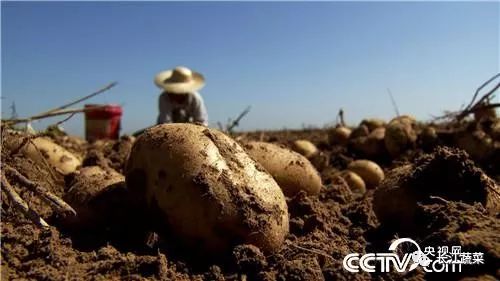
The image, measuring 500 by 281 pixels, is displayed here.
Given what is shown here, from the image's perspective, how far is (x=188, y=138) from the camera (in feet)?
7.28

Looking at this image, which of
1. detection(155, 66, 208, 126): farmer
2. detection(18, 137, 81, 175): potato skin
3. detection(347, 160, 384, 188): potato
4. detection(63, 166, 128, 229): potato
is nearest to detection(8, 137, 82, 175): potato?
detection(18, 137, 81, 175): potato skin

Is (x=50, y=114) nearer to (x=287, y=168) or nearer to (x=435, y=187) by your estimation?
(x=287, y=168)

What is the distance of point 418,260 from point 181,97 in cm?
580

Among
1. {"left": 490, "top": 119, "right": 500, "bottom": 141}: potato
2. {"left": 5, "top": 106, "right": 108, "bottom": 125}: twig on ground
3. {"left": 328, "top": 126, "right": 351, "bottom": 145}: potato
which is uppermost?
{"left": 5, "top": 106, "right": 108, "bottom": 125}: twig on ground

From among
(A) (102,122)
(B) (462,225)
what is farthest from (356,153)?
(A) (102,122)

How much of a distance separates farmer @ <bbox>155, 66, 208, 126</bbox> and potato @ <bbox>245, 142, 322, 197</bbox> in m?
4.20

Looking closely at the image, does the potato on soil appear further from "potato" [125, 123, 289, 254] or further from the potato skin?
the potato skin

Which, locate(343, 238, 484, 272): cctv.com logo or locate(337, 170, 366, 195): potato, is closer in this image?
locate(343, 238, 484, 272): cctv.com logo

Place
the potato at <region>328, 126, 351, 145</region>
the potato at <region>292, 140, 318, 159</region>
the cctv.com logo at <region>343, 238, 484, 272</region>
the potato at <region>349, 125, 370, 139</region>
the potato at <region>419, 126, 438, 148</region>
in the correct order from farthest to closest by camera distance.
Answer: the potato at <region>328, 126, 351, 145</region> < the potato at <region>349, 125, 370, 139</region> < the potato at <region>419, 126, 438, 148</region> < the potato at <region>292, 140, 318, 159</region> < the cctv.com logo at <region>343, 238, 484, 272</region>

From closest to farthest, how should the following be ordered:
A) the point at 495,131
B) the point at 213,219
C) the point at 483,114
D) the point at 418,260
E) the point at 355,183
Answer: the point at 418,260, the point at 213,219, the point at 355,183, the point at 495,131, the point at 483,114

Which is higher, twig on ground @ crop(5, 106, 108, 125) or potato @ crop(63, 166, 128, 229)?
twig on ground @ crop(5, 106, 108, 125)

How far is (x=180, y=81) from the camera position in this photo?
7.32m

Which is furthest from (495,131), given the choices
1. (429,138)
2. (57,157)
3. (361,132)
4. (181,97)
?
(181,97)

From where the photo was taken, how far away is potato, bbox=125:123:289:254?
2049 millimetres
